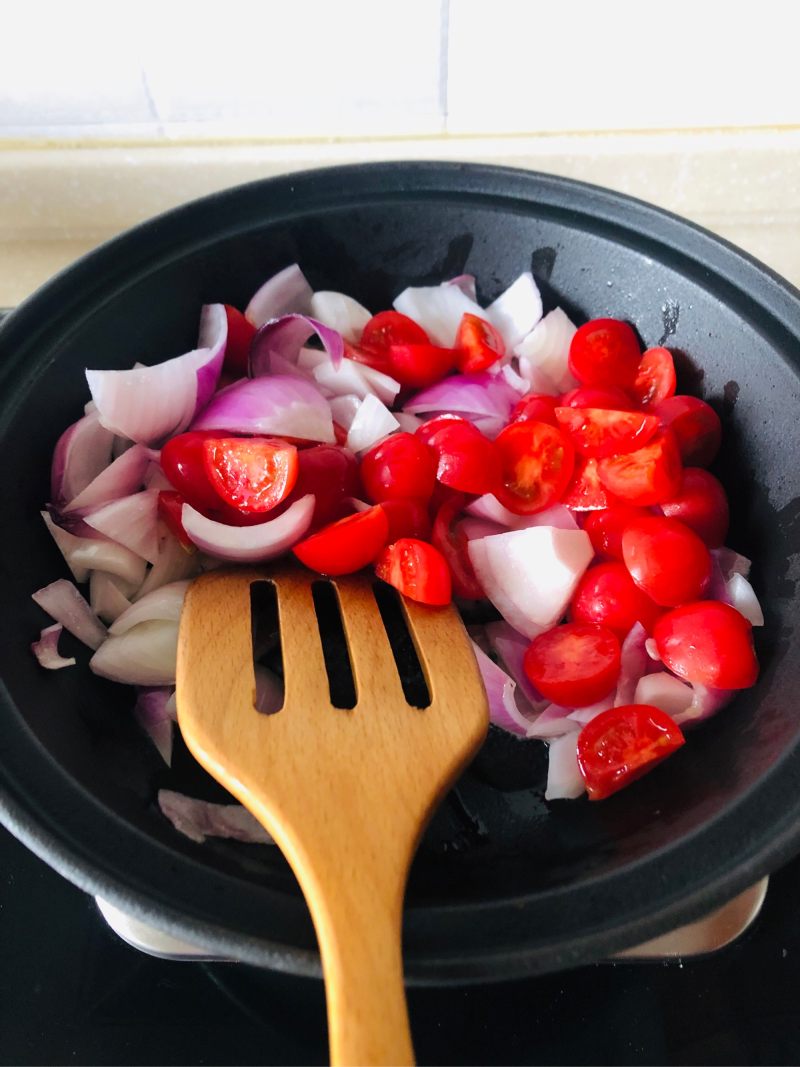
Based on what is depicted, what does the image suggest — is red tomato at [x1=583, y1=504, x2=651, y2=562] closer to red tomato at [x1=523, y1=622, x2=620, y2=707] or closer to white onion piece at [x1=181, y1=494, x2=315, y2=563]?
red tomato at [x1=523, y1=622, x2=620, y2=707]

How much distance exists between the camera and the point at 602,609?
78cm

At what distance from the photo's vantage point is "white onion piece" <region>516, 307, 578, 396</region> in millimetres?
950

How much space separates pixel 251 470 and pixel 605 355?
395mm

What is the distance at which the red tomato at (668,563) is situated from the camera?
76 centimetres

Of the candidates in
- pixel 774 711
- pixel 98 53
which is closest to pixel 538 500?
pixel 774 711

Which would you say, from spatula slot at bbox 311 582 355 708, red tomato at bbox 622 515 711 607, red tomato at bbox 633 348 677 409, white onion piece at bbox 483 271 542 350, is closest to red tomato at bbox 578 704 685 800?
red tomato at bbox 622 515 711 607

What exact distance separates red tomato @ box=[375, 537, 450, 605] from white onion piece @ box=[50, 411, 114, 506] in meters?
0.30

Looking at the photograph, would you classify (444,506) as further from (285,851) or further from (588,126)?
(588,126)

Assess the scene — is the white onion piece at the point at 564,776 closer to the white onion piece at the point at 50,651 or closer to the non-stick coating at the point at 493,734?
the non-stick coating at the point at 493,734

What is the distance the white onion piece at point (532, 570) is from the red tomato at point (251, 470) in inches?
7.5

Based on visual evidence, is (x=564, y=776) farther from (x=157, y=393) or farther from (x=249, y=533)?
(x=157, y=393)

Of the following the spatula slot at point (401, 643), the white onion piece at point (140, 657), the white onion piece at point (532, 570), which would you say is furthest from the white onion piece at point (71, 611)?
the white onion piece at point (532, 570)

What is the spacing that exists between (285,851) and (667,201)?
3.26 ft

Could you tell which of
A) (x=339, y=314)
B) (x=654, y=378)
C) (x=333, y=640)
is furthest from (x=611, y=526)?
(x=339, y=314)
